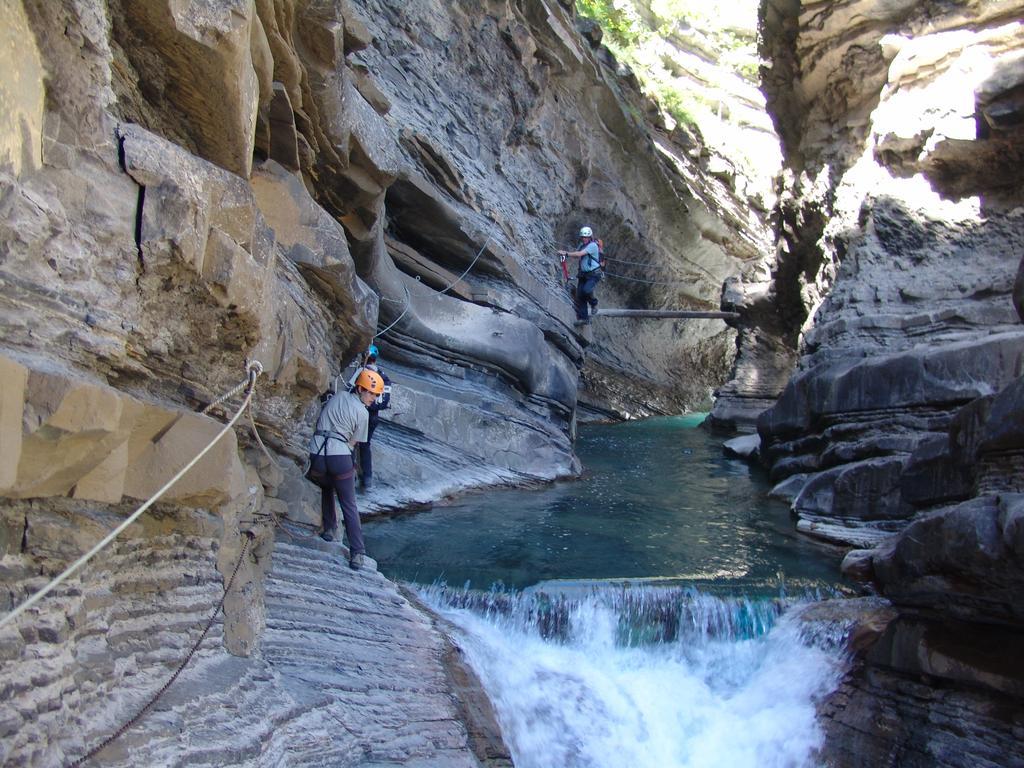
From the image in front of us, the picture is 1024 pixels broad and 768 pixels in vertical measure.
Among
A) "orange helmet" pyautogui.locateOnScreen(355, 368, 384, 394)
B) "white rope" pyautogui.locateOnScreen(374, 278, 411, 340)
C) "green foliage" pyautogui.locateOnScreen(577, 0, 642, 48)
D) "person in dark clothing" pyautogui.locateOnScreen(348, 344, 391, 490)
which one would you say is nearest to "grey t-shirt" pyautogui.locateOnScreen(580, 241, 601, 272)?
"white rope" pyautogui.locateOnScreen(374, 278, 411, 340)

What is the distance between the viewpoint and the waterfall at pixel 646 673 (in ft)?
18.5

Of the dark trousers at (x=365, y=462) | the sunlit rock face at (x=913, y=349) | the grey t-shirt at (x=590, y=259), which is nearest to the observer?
the sunlit rock face at (x=913, y=349)

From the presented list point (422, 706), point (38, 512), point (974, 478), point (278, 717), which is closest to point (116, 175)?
point (38, 512)

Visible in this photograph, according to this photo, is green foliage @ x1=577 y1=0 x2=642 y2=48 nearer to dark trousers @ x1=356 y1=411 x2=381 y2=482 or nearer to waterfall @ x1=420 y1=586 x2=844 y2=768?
dark trousers @ x1=356 y1=411 x2=381 y2=482

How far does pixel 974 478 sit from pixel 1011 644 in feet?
7.23

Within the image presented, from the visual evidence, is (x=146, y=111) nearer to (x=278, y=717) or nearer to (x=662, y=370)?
(x=278, y=717)

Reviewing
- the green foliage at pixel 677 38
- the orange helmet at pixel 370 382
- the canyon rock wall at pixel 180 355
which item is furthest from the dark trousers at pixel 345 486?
the green foliage at pixel 677 38

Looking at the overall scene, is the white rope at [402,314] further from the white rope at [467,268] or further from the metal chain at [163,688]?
the metal chain at [163,688]

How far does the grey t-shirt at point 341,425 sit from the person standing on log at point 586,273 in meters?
10.8

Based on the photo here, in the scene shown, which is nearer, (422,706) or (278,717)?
(278,717)

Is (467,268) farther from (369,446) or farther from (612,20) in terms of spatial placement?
(612,20)

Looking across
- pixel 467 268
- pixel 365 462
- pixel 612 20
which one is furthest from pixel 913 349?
pixel 612 20

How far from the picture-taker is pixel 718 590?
6.89 meters

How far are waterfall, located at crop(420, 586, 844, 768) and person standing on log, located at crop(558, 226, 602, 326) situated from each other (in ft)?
35.0
